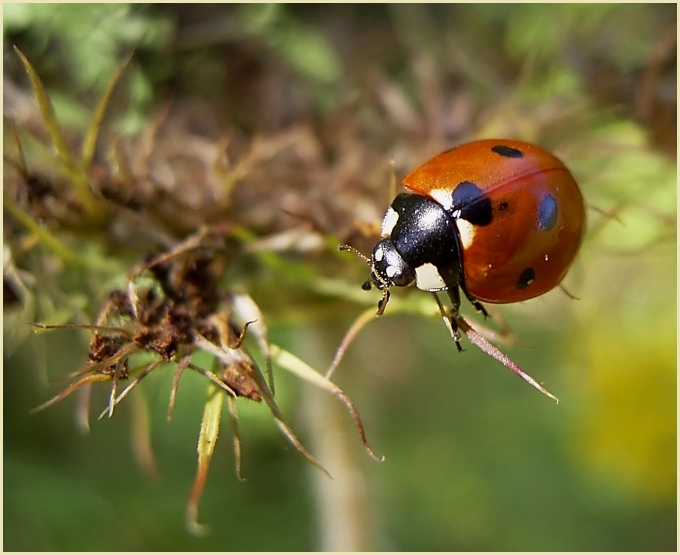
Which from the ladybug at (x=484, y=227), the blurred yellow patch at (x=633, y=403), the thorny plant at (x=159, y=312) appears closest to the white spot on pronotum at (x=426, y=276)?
the ladybug at (x=484, y=227)

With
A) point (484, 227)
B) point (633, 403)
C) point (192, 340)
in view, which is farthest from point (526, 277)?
point (633, 403)

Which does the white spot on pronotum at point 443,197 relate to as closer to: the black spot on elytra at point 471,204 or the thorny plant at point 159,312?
the black spot on elytra at point 471,204

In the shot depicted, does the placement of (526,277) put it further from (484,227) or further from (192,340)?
(192,340)

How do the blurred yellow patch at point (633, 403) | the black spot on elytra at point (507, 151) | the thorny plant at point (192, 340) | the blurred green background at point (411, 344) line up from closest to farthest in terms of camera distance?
the thorny plant at point (192, 340) → the black spot on elytra at point (507, 151) → the blurred green background at point (411, 344) → the blurred yellow patch at point (633, 403)

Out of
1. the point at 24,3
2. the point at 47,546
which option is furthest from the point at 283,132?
the point at 47,546

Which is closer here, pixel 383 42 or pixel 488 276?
pixel 488 276

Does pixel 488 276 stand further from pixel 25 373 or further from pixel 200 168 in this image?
pixel 25 373

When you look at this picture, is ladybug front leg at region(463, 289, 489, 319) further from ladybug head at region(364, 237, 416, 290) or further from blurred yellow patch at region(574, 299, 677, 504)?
blurred yellow patch at region(574, 299, 677, 504)

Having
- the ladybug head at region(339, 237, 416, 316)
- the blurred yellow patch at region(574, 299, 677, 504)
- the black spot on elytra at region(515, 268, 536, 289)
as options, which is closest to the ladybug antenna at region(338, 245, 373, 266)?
the ladybug head at region(339, 237, 416, 316)

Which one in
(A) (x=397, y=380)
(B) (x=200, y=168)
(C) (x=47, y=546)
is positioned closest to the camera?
(B) (x=200, y=168)
